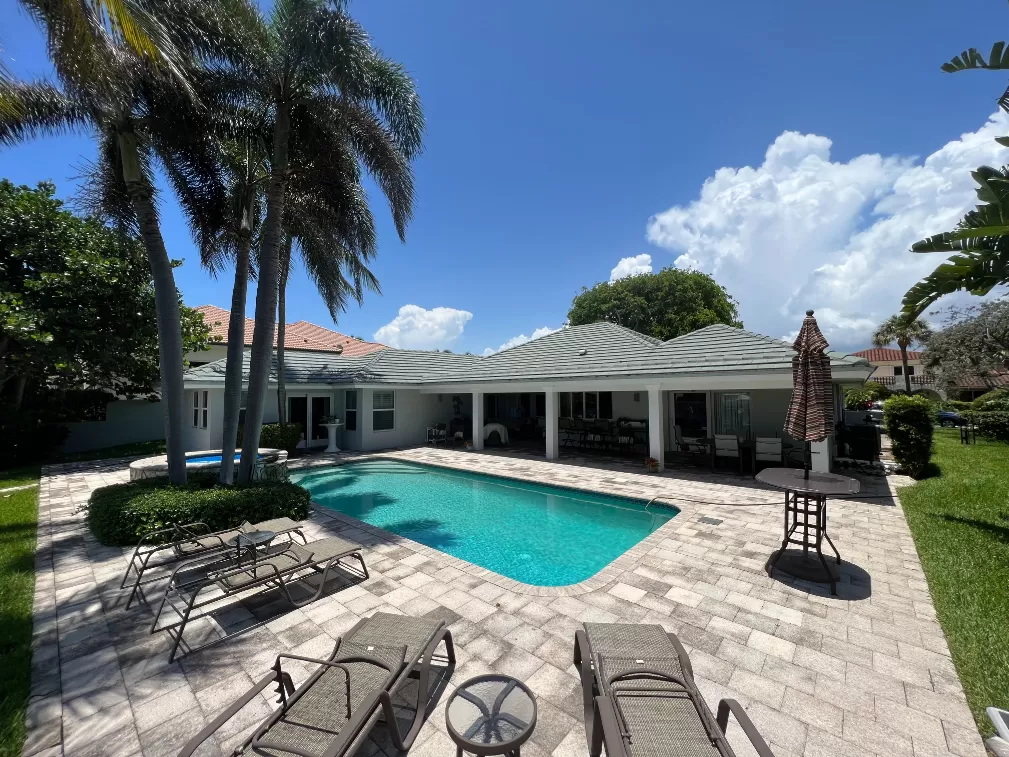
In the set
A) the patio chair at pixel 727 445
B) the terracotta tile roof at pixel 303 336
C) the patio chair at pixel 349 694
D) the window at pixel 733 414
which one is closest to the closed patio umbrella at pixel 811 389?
the patio chair at pixel 349 694

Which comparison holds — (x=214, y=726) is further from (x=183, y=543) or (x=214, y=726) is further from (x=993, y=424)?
(x=993, y=424)

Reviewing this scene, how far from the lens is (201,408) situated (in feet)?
51.4

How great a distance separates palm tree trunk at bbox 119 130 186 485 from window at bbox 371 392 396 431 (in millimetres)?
9788

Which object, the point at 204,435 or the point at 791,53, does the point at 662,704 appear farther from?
the point at 204,435

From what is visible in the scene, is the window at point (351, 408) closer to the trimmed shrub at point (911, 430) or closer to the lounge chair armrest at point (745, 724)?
the lounge chair armrest at point (745, 724)

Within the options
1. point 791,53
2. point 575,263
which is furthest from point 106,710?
point 575,263

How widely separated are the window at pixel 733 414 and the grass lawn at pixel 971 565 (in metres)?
4.88

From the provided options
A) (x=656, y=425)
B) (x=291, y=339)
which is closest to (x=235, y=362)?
(x=656, y=425)

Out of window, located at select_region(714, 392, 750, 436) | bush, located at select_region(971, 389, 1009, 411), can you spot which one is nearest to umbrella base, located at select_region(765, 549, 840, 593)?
window, located at select_region(714, 392, 750, 436)

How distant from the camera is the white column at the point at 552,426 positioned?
1472cm

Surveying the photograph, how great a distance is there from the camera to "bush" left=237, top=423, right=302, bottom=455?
51.8 feet

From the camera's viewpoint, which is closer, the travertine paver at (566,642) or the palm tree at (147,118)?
the travertine paver at (566,642)

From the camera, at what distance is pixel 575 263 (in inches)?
903

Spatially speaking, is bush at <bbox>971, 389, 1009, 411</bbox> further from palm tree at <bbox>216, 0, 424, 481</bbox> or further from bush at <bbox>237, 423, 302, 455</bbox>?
bush at <bbox>237, 423, 302, 455</bbox>
